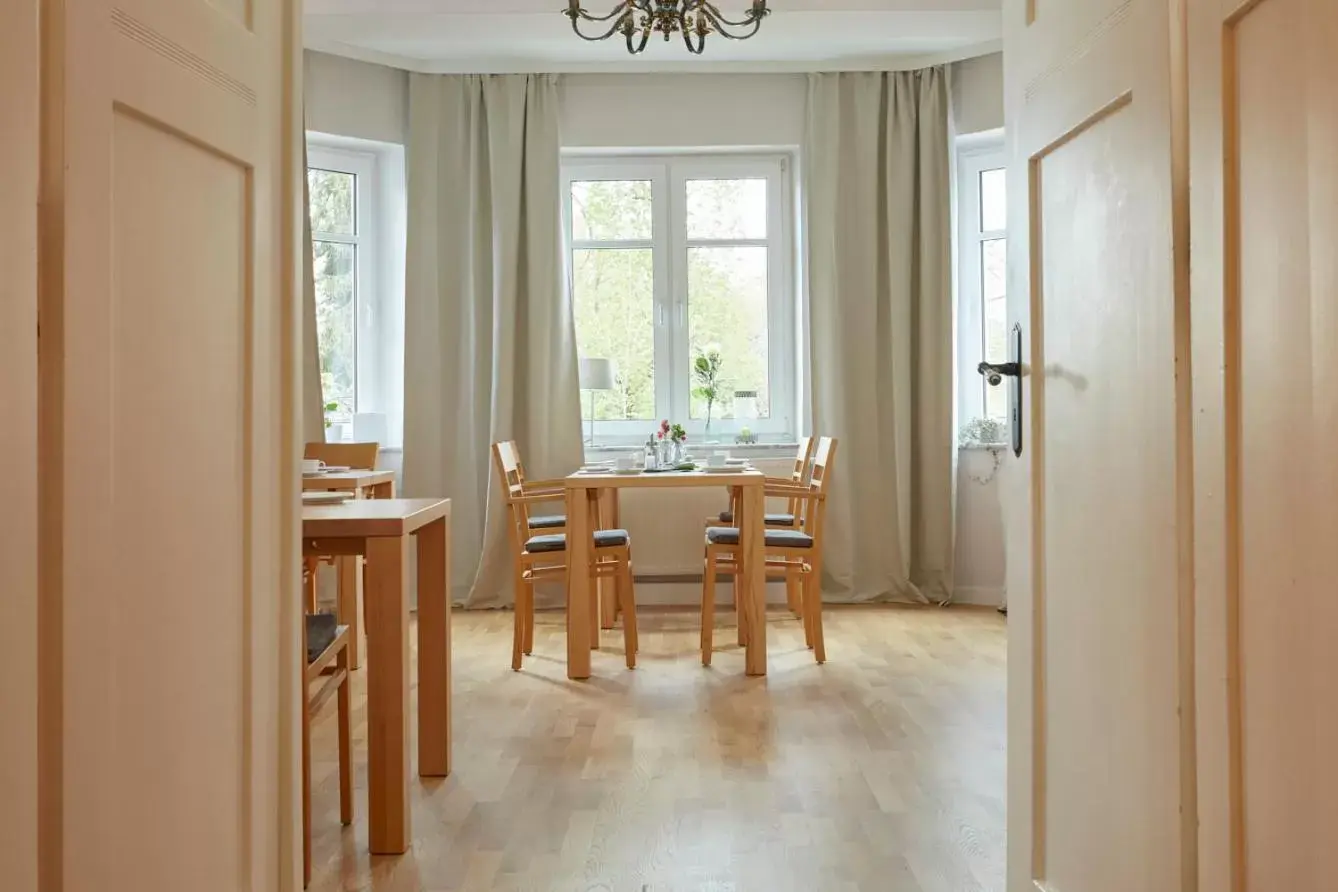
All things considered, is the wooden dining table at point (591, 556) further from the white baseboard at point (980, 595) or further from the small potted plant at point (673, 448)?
the white baseboard at point (980, 595)

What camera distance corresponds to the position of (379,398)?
19.7ft

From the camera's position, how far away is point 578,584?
13.3 ft

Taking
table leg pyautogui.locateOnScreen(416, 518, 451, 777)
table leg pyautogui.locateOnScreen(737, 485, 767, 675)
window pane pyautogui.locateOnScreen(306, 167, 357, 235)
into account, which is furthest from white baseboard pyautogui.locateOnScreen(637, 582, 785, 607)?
table leg pyautogui.locateOnScreen(416, 518, 451, 777)

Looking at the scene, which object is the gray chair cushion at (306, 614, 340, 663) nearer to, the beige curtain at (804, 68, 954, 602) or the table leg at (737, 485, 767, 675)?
the table leg at (737, 485, 767, 675)

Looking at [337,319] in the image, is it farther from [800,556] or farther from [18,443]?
[18,443]

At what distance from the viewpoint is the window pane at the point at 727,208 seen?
241 inches

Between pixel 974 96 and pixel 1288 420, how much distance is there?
17.2 ft

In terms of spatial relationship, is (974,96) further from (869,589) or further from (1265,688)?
(1265,688)

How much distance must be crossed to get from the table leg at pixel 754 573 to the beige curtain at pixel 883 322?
1728 millimetres

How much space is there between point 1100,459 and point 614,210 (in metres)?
4.97

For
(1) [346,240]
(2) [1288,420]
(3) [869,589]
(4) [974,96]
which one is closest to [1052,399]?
(2) [1288,420]

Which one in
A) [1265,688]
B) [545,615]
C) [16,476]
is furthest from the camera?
[545,615]

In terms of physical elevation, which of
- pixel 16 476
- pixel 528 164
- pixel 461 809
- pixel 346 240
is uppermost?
pixel 528 164

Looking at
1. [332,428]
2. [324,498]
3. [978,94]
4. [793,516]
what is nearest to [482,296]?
[332,428]
